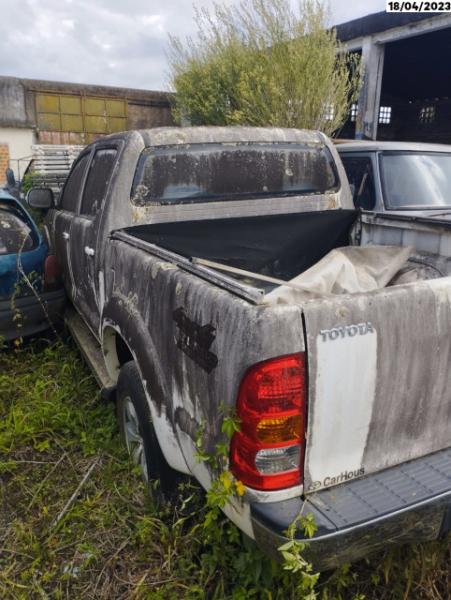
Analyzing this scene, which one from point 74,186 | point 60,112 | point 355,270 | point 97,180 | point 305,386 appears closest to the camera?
point 305,386

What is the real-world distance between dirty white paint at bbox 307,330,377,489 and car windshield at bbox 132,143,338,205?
6.23 ft

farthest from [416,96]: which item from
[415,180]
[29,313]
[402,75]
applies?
[29,313]

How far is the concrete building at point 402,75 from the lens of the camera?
37.9 ft

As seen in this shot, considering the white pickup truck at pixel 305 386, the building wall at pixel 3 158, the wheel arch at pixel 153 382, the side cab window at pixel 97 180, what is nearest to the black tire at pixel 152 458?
the white pickup truck at pixel 305 386

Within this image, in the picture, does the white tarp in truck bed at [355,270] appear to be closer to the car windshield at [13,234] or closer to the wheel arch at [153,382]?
the wheel arch at [153,382]

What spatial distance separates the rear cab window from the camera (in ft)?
14.0

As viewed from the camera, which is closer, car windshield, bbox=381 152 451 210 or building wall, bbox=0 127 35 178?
car windshield, bbox=381 152 451 210

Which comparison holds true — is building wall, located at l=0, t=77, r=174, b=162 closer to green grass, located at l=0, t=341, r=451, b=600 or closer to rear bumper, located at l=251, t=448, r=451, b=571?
green grass, located at l=0, t=341, r=451, b=600

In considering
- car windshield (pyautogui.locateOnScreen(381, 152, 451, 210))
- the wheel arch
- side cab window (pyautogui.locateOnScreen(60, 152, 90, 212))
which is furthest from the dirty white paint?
car windshield (pyautogui.locateOnScreen(381, 152, 451, 210))

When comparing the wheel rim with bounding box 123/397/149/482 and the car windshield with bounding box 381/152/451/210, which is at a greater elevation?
the car windshield with bounding box 381/152/451/210

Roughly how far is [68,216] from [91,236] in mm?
1044

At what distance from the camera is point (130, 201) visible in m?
3.06

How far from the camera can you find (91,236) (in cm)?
326

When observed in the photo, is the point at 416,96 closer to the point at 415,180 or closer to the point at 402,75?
the point at 402,75
